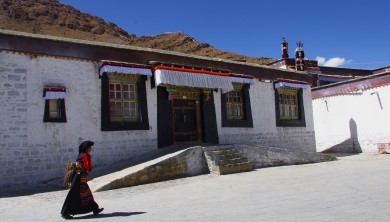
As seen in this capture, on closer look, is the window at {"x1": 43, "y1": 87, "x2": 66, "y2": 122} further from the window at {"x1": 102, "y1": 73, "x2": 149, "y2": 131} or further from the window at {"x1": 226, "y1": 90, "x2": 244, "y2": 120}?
the window at {"x1": 226, "y1": 90, "x2": 244, "y2": 120}

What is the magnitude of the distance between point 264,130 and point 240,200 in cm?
927

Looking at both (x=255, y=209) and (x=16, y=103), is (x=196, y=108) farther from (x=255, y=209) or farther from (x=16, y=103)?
(x=255, y=209)

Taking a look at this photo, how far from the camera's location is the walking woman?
6.25m

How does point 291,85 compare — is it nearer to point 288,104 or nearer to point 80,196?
point 288,104

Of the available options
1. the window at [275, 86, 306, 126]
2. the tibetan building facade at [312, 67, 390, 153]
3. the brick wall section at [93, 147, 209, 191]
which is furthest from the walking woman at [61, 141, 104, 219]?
the tibetan building facade at [312, 67, 390, 153]

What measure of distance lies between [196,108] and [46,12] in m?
67.2

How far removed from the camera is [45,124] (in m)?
10.6

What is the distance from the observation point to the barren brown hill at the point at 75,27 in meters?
60.6

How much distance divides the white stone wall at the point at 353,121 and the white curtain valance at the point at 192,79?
26.6ft

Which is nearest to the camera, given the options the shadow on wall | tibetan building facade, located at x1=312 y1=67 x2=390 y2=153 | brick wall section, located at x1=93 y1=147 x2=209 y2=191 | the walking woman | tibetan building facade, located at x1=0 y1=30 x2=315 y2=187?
the walking woman

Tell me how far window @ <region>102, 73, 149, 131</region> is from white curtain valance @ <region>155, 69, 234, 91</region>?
2.21ft

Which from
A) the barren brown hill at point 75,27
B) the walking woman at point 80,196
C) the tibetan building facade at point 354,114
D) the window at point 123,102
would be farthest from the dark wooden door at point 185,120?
the barren brown hill at point 75,27

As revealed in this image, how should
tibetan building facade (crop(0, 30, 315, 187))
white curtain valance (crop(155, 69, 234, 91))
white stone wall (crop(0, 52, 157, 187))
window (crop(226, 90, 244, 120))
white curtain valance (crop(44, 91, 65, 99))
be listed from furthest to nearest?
window (crop(226, 90, 244, 120)), white curtain valance (crop(155, 69, 234, 91)), white curtain valance (crop(44, 91, 65, 99)), tibetan building facade (crop(0, 30, 315, 187)), white stone wall (crop(0, 52, 157, 187))

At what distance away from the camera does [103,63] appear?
11.6 m
